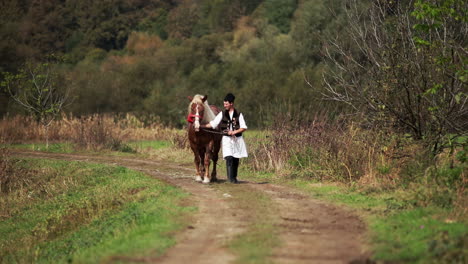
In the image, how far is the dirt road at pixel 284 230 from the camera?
8.55m

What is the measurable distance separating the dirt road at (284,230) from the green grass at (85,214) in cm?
39

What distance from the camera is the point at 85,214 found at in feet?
49.5

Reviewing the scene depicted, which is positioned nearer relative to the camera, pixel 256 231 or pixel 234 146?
pixel 256 231

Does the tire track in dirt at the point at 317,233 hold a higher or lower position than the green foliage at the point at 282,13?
lower

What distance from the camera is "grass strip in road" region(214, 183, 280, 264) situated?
857cm

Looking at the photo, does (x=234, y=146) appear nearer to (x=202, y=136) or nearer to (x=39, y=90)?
(x=202, y=136)

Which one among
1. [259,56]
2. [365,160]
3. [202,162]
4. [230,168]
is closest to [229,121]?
[230,168]

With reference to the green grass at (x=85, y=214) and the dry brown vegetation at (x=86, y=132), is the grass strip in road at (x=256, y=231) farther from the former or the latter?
the dry brown vegetation at (x=86, y=132)

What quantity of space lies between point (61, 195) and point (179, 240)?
10252mm

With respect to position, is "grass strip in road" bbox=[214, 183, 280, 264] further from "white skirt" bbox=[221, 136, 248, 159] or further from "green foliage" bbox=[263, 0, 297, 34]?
"green foliage" bbox=[263, 0, 297, 34]

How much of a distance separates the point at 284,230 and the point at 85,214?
6.66m

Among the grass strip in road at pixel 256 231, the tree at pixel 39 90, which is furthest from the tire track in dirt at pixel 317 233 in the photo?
the tree at pixel 39 90

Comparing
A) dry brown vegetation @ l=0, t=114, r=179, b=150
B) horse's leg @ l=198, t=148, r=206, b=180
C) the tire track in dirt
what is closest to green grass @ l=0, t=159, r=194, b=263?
horse's leg @ l=198, t=148, r=206, b=180

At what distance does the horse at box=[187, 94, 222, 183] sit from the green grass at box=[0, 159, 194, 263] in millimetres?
1170
